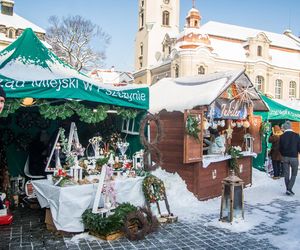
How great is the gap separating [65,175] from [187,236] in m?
2.34

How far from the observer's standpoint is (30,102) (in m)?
5.73

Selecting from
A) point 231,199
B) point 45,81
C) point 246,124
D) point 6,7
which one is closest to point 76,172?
point 45,81

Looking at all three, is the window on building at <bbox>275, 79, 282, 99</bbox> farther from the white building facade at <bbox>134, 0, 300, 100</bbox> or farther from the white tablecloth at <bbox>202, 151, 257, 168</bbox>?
the white tablecloth at <bbox>202, 151, 257, 168</bbox>

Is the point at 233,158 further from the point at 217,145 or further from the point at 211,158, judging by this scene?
the point at 211,158

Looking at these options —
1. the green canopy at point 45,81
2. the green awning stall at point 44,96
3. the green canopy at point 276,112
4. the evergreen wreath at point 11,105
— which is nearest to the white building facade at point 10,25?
the green canopy at point 276,112

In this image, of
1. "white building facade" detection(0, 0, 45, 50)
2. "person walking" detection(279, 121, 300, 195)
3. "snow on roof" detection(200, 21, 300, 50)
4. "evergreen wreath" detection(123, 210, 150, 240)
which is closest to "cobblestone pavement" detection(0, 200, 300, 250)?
"evergreen wreath" detection(123, 210, 150, 240)

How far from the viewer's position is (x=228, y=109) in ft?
32.1

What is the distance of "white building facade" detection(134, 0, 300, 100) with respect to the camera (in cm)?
3262

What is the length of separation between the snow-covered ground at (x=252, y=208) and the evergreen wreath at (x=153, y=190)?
0.78m

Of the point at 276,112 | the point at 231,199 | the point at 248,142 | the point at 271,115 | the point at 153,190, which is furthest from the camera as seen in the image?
the point at 276,112

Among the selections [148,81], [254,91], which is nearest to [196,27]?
[148,81]

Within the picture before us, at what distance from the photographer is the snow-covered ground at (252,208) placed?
233 inches

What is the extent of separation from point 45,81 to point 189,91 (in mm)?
4610

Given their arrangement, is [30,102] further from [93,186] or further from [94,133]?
[94,133]
